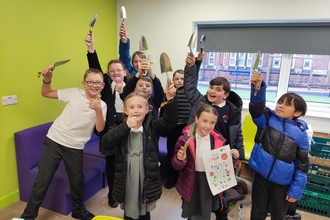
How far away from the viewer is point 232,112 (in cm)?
178

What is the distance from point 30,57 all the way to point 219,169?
2001mm

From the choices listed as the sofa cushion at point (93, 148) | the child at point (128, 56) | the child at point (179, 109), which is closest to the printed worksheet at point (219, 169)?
the child at point (179, 109)

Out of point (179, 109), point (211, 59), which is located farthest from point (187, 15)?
point (179, 109)

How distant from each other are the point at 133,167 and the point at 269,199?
1044mm

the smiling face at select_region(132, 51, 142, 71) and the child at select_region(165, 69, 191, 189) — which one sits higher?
the smiling face at select_region(132, 51, 142, 71)

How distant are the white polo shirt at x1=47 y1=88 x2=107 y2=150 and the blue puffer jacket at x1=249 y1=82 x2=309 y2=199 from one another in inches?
46.9

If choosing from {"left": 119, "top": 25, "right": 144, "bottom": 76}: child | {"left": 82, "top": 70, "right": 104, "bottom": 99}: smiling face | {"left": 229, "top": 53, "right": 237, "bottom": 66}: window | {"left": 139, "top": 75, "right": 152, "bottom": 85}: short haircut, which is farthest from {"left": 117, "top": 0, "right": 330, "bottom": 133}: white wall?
{"left": 82, "top": 70, "right": 104, "bottom": 99}: smiling face

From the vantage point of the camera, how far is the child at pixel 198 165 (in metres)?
1.50

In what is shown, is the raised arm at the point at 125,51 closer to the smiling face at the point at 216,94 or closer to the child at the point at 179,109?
the child at the point at 179,109

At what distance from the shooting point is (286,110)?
162 centimetres

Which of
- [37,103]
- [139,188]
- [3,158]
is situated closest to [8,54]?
[37,103]

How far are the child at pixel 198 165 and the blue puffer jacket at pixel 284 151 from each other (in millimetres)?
246

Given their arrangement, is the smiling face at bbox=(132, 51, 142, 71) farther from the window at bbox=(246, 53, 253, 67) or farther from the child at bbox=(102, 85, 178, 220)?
the window at bbox=(246, 53, 253, 67)

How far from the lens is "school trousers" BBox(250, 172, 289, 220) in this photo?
168 centimetres
